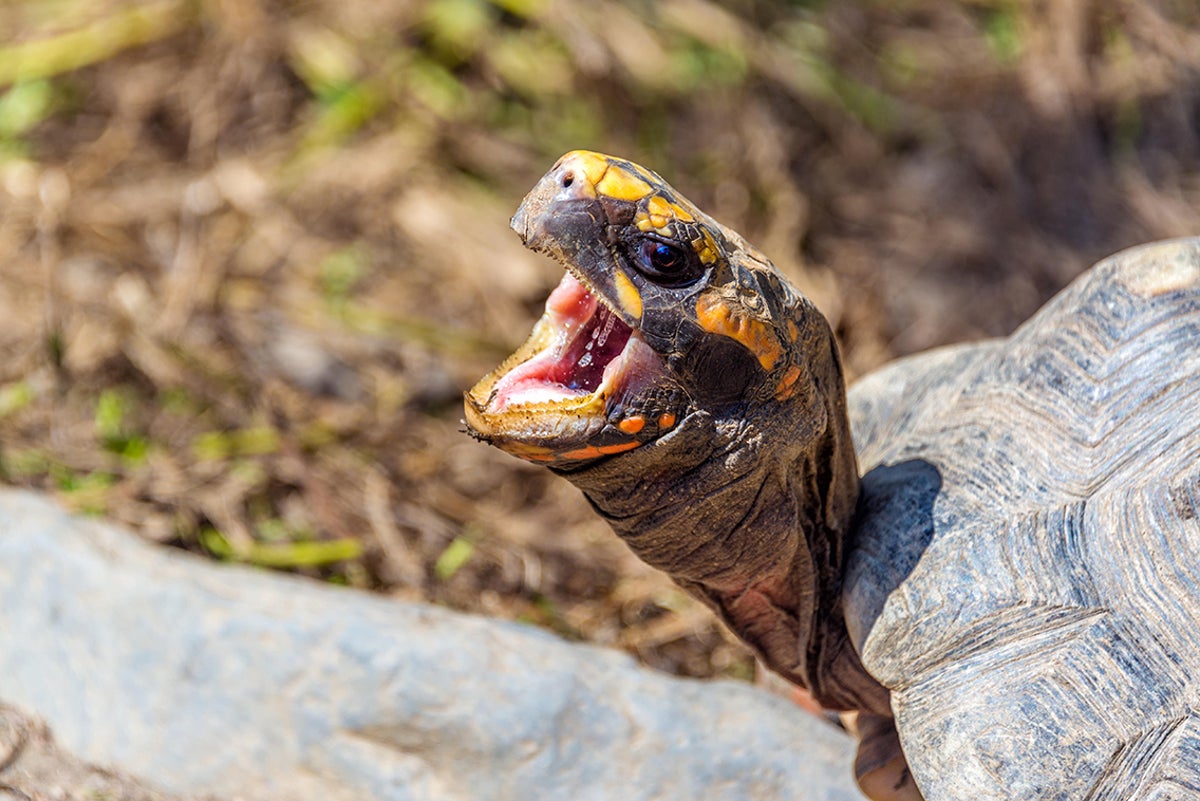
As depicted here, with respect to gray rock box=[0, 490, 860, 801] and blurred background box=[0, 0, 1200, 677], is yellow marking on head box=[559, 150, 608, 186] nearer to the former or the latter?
gray rock box=[0, 490, 860, 801]

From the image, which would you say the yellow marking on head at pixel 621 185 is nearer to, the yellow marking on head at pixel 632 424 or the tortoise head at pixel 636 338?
the tortoise head at pixel 636 338

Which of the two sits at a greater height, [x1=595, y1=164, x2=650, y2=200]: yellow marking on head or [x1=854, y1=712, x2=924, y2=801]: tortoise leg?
[x1=595, y1=164, x2=650, y2=200]: yellow marking on head

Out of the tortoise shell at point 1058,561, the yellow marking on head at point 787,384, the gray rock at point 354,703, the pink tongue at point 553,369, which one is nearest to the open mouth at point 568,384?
the pink tongue at point 553,369

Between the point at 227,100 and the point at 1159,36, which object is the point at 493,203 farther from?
the point at 1159,36

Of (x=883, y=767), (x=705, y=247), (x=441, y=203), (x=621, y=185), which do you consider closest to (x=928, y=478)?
(x=883, y=767)

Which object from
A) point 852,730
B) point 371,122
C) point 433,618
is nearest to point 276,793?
point 433,618

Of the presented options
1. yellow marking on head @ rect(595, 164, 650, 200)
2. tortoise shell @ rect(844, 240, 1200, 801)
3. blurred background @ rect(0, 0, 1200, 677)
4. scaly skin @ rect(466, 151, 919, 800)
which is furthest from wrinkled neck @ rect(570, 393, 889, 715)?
blurred background @ rect(0, 0, 1200, 677)

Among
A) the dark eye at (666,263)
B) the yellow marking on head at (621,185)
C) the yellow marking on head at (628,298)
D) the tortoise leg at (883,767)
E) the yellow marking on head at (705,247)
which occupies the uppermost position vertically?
the yellow marking on head at (621,185)
